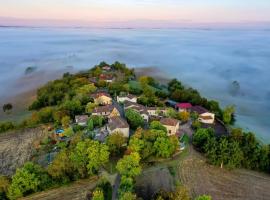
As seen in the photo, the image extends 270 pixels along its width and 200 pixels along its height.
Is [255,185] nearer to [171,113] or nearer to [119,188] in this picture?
[119,188]

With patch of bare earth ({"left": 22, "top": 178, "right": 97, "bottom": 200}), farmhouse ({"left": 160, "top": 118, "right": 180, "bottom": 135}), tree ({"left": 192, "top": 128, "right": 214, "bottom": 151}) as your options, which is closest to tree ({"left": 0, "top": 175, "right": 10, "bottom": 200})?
patch of bare earth ({"left": 22, "top": 178, "right": 97, "bottom": 200})

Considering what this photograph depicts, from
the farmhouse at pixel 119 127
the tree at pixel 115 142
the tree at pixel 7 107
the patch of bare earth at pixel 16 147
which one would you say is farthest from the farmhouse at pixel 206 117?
the tree at pixel 7 107

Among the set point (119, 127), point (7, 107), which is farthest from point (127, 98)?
point (7, 107)

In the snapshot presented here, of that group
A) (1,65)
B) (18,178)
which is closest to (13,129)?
(18,178)

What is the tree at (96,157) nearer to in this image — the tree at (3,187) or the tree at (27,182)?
the tree at (27,182)

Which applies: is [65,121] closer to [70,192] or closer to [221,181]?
[70,192]

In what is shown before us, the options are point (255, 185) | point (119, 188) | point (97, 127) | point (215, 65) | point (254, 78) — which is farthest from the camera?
point (215, 65)

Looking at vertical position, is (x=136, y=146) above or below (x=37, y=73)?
above
